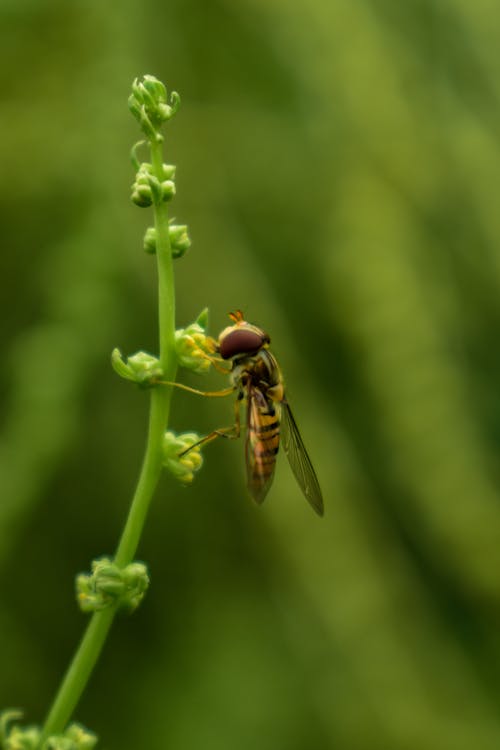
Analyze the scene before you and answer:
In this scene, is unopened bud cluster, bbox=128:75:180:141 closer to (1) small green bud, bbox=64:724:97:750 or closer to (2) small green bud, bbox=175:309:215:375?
(2) small green bud, bbox=175:309:215:375

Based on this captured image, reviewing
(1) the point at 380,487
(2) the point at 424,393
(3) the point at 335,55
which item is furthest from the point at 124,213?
(1) the point at 380,487

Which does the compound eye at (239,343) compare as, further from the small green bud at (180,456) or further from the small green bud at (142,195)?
the small green bud at (142,195)

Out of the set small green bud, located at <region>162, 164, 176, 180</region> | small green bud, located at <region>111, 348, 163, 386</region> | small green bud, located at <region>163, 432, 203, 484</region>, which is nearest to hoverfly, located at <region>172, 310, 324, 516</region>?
small green bud, located at <region>163, 432, 203, 484</region>

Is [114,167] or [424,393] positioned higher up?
[114,167]

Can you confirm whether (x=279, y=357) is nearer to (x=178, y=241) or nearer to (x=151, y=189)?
(x=178, y=241)

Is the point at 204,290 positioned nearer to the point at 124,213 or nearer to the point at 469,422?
the point at 124,213
